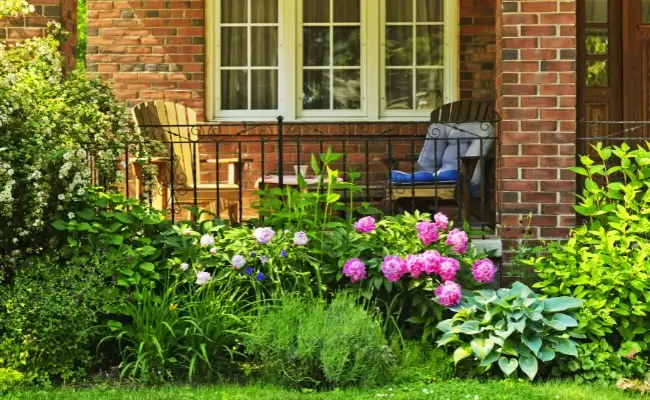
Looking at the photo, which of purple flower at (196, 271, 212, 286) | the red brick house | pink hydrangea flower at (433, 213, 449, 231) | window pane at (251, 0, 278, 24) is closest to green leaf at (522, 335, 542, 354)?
pink hydrangea flower at (433, 213, 449, 231)

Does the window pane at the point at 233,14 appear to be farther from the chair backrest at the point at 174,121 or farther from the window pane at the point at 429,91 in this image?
the window pane at the point at 429,91

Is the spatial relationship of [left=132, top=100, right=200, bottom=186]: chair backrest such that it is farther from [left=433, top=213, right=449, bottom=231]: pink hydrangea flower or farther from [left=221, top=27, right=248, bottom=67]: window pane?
[left=433, top=213, right=449, bottom=231]: pink hydrangea flower

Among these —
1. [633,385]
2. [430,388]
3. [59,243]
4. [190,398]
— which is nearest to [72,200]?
[59,243]

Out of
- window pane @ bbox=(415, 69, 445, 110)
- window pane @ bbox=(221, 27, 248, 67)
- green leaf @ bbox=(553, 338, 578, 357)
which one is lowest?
green leaf @ bbox=(553, 338, 578, 357)

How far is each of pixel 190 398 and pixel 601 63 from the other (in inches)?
208

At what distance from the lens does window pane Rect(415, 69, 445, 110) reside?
8289mm

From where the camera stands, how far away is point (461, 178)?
621 centimetres

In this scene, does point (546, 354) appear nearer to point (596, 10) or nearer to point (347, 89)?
point (347, 89)

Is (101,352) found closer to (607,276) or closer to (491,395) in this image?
(491,395)

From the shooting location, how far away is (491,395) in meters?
4.51

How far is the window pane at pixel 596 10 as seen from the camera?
8125mm

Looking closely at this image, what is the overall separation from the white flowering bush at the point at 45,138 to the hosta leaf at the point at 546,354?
2610 mm

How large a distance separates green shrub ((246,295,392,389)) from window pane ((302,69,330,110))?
12.5 feet

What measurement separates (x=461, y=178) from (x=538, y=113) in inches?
28.7
